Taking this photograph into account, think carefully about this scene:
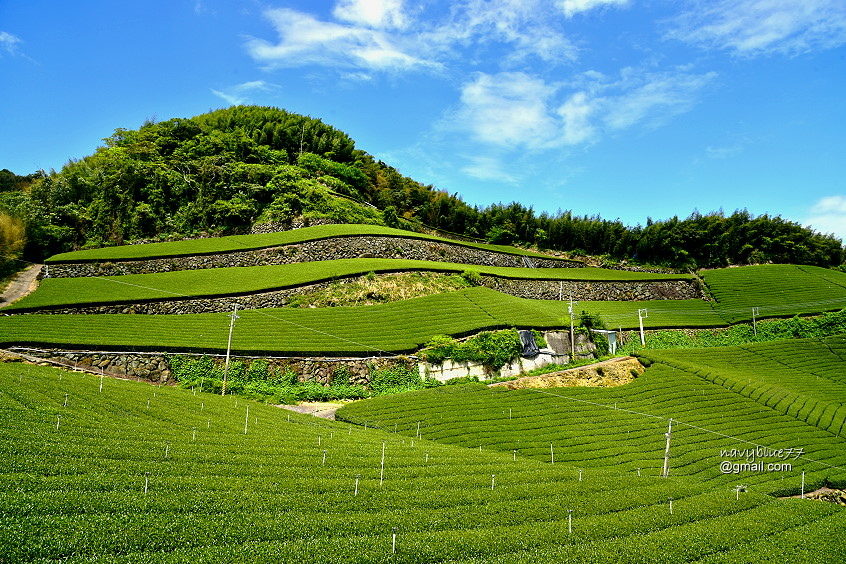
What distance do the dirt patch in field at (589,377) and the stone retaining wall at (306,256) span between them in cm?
2798

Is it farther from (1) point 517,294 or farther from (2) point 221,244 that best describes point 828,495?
(2) point 221,244

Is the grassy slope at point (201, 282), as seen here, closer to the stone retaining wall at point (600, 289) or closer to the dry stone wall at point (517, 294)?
the dry stone wall at point (517, 294)

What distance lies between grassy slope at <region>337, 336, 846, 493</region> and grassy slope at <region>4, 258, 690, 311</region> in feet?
64.6

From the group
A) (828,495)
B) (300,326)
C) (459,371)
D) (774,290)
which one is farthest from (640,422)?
(774,290)

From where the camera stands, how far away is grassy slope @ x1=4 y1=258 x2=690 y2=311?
41.8 metres

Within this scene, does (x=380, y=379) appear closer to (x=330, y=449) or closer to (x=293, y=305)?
(x=293, y=305)

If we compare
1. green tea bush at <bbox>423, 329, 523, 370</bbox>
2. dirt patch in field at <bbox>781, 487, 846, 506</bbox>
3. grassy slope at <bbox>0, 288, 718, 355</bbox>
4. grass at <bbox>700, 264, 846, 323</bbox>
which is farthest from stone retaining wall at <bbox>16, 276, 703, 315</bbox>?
dirt patch in field at <bbox>781, 487, 846, 506</bbox>

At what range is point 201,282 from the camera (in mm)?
47594

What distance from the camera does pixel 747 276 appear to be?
7106cm

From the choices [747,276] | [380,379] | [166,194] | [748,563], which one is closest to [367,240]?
Result: [380,379]

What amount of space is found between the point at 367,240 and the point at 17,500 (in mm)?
49130

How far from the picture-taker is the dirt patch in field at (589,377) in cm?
3491

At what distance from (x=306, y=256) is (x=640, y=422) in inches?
1616

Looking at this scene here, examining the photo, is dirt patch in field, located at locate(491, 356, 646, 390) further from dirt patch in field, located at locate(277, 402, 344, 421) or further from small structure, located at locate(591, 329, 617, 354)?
dirt patch in field, located at locate(277, 402, 344, 421)
